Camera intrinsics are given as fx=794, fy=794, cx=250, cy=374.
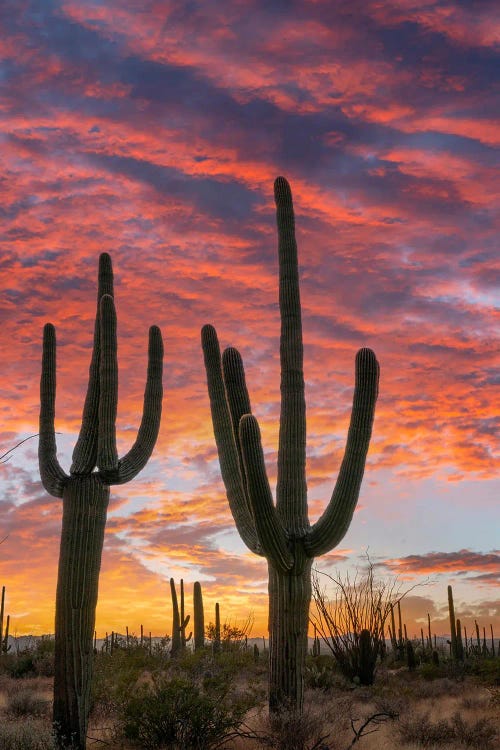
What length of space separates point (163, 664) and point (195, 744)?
35.6ft

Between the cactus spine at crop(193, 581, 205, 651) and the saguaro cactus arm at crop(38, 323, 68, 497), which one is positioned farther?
the cactus spine at crop(193, 581, 205, 651)

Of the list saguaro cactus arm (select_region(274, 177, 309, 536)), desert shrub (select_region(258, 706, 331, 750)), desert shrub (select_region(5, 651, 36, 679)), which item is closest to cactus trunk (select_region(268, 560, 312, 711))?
desert shrub (select_region(258, 706, 331, 750))

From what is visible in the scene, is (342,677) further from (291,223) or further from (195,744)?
(291,223)

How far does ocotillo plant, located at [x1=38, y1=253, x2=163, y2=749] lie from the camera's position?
38.4 feet

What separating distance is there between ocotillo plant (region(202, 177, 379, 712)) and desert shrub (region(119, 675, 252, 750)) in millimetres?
820

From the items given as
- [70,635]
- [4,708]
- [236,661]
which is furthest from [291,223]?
[236,661]

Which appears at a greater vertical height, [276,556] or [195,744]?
[276,556]

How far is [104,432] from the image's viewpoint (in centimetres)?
1264

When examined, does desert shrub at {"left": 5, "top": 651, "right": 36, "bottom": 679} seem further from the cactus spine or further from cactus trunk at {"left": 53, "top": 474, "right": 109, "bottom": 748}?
cactus trunk at {"left": 53, "top": 474, "right": 109, "bottom": 748}

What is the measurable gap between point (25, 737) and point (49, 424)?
16.4 feet

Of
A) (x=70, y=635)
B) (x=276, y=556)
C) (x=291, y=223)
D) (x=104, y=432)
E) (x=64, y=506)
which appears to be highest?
(x=291, y=223)

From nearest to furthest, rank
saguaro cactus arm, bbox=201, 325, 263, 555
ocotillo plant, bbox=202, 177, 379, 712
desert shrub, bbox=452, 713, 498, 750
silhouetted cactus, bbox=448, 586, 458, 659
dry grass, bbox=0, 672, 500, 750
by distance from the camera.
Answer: dry grass, bbox=0, 672, 500, 750
ocotillo plant, bbox=202, 177, 379, 712
saguaro cactus arm, bbox=201, 325, 263, 555
desert shrub, bbox=452, 713, 498, 750
silhouetted cactus, bbox=448, 586, 458, 659

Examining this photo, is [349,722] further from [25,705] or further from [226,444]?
[25,705]

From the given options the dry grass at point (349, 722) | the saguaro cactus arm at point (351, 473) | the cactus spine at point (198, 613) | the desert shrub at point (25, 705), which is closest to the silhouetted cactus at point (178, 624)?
the cactus spine at point (198, 613)
